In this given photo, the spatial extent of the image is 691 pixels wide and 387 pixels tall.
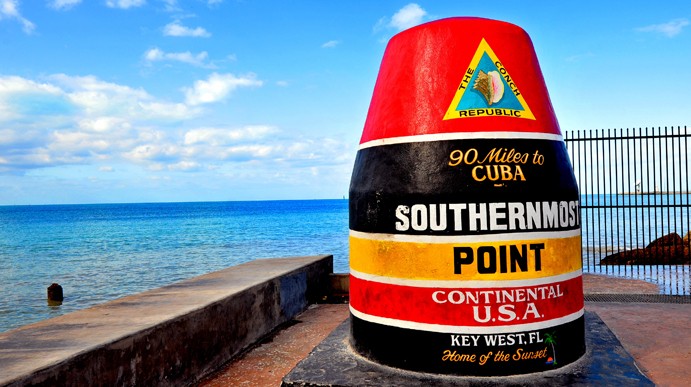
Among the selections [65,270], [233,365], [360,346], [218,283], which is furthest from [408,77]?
[65,270]

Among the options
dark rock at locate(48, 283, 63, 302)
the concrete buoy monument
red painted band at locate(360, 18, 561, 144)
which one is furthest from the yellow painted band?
dark rock at locate(48, 283, 63, 302)

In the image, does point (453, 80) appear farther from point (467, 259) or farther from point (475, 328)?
point (475, 328)

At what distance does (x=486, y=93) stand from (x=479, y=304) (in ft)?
4.47

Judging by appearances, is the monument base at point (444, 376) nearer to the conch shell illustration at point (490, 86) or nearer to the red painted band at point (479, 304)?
the red painted band at point (479, 304)

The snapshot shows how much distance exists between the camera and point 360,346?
3.78 metres

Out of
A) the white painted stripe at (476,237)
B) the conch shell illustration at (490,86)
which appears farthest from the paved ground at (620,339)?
the conch shell illustration at (490,86)

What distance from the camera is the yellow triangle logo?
134 inches

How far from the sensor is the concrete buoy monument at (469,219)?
3246 mm

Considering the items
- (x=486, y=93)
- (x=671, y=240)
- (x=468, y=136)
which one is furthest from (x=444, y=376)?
(x=671, y=240)

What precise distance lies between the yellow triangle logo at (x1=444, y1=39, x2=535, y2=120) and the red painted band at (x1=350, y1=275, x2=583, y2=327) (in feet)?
3.70

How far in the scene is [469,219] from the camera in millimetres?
3234

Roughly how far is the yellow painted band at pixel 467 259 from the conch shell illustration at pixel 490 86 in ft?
3.13

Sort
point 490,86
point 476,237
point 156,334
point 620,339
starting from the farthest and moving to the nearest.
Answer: point 620,339 < point 156,334 < point 490,86 < point 476,237

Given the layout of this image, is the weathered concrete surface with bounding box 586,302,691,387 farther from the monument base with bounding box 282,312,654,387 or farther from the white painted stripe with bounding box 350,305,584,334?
the white painted stripe with bounding box 350,305,584,334
